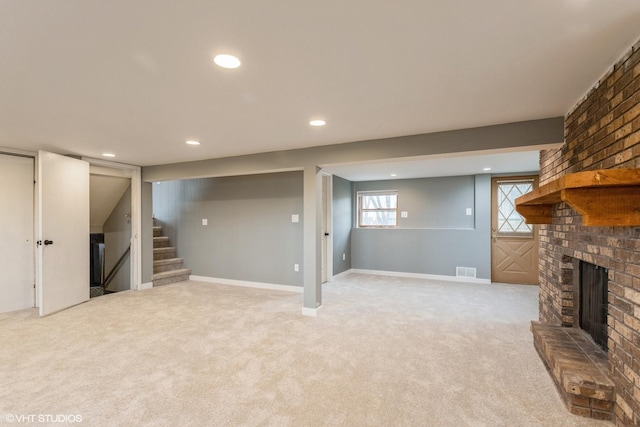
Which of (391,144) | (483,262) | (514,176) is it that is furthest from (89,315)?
(514,176)

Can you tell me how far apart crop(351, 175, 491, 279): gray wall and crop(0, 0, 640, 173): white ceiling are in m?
3.49

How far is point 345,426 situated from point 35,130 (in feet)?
12.9

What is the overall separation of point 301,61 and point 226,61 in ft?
1.41

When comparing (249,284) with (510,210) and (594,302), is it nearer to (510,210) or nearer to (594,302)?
(594,302)

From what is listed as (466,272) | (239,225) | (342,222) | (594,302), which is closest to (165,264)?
(239,225)

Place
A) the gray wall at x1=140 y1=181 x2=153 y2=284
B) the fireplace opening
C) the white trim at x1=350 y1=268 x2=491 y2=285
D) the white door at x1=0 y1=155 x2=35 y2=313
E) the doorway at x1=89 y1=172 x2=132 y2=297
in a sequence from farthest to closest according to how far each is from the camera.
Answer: the white trim at x1=350 y1=268 x2=491 y2=285
the doorway at x1=89 y1=172 x2=132 y2=297
the gray wall at x1=140 y1=181 x2=153 y2=284
the white door at x1=0 y1=155 x2=35 y2=313
the fireplace opening

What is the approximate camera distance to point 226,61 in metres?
1.78

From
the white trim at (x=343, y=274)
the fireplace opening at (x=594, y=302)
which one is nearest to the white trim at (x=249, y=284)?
the white trim at (x=343, y=274)

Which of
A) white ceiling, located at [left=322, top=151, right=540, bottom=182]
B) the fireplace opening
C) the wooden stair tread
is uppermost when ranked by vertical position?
white ceiling, located at [left=322, top=151, right=540, bottom=182]

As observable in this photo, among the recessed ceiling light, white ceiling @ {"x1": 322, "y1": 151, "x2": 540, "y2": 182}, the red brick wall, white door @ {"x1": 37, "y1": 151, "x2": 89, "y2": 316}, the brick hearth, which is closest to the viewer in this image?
the red brick wall

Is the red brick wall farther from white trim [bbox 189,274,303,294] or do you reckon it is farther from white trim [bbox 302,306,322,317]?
white trim [bbox 189,274,303,294]

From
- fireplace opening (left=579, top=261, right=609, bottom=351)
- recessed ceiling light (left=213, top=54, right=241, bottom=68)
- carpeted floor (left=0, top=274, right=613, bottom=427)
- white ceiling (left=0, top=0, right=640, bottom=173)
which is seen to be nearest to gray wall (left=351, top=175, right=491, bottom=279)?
carpeted floor (left=0, top=274, right=613, bottom=427)

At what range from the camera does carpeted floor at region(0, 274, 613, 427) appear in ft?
6.43

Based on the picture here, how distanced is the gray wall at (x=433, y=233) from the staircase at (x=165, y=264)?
3618 millimetres
